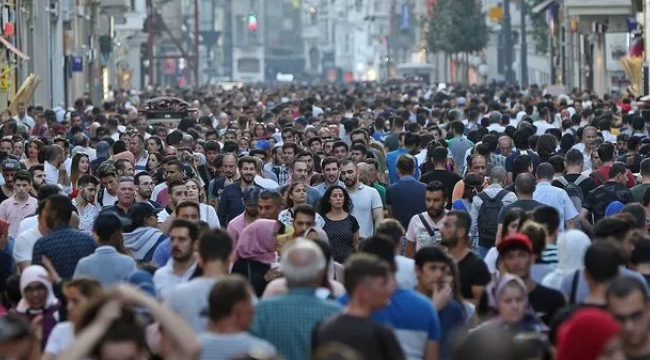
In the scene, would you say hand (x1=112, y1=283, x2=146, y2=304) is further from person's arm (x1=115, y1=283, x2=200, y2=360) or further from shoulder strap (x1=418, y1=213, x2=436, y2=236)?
shoulder strap (x1=418, y1=213, x2=436, y2=236)

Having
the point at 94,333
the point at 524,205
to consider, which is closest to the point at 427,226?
the point at 524,205

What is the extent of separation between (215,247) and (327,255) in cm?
77

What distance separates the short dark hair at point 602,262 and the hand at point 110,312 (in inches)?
Answer: 110

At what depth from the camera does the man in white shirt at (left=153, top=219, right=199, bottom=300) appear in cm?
1154

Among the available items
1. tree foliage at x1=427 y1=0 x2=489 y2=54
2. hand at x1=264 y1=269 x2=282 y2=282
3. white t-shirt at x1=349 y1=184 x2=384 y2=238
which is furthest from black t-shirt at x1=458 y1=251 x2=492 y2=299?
tree foliage at x1=427 y1=0 x2=489 y2=54

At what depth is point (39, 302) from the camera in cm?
1136

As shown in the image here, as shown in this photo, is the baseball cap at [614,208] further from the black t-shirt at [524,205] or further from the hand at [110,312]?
the hand at [110,312]

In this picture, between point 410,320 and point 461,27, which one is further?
point 461,27

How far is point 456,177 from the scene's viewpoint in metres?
18.7

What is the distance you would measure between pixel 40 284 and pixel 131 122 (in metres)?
22.1

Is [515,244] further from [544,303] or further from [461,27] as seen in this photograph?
[461,27]

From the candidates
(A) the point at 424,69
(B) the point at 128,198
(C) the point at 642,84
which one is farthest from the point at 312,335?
(A) the point at 424,69

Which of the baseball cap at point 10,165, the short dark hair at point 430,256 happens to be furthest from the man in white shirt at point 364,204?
the short dark hair at point 430,256

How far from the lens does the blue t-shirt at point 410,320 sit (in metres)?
9.84
